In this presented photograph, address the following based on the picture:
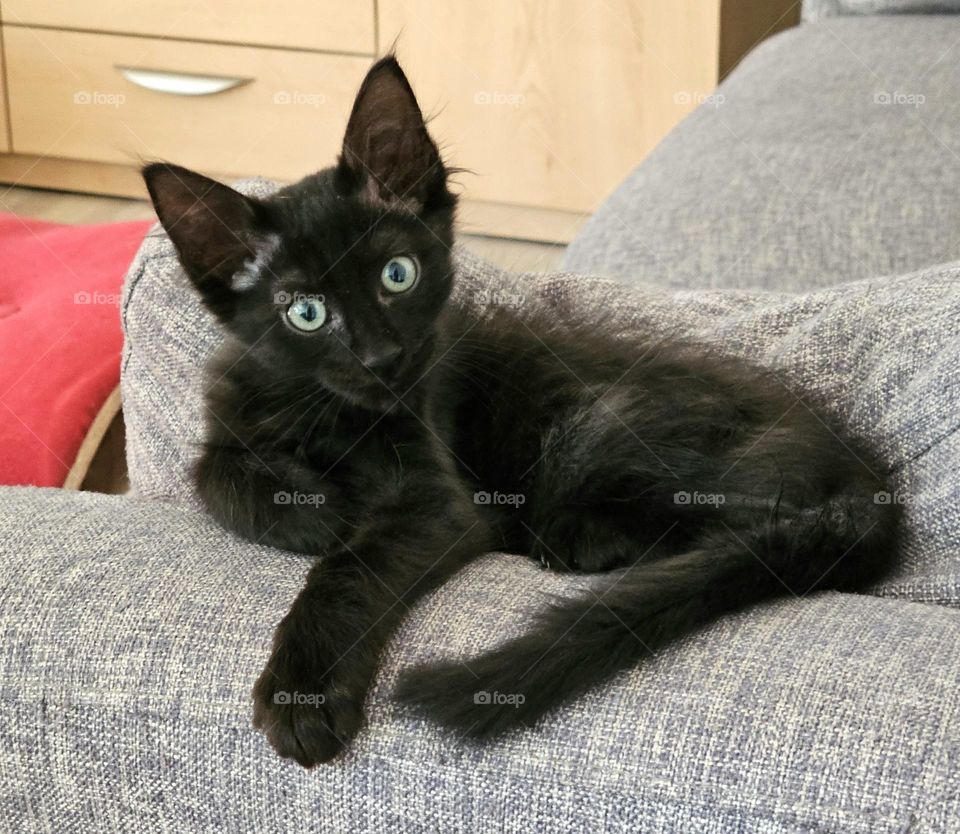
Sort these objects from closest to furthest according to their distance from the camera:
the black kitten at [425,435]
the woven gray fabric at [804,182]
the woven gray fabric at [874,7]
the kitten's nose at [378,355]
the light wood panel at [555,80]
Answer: the black kitten at [425,435], the kitten's nose at [378,355], the woven gray fabric at [804,182], the woven gray fabric at [874,7], the light wood panel at [555,80]

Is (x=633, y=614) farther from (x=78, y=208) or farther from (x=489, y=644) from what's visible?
(x=78, y=208)

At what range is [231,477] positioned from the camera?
123 centimetres

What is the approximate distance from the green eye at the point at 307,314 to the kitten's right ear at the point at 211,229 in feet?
Result: 0.22

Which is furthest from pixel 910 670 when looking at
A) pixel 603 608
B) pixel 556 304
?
pixel 556 304

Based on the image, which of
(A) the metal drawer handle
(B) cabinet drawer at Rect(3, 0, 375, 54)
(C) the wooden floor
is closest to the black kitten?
(C) the wooden floor

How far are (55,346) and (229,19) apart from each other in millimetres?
2579

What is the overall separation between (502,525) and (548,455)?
0.32ft

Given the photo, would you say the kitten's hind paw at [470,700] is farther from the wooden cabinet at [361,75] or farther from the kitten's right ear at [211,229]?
the wooden cabinet at [361,75]

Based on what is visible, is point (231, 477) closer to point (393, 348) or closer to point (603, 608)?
point (393, 348)

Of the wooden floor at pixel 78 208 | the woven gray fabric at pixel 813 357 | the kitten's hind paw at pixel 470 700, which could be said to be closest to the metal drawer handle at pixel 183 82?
the wooden floor at pixel 78 208

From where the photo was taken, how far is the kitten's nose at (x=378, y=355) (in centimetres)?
124

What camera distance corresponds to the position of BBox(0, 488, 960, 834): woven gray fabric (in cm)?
83

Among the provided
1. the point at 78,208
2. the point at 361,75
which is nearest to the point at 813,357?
the point at 361,75

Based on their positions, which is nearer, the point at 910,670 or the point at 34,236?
the point at 910,670
